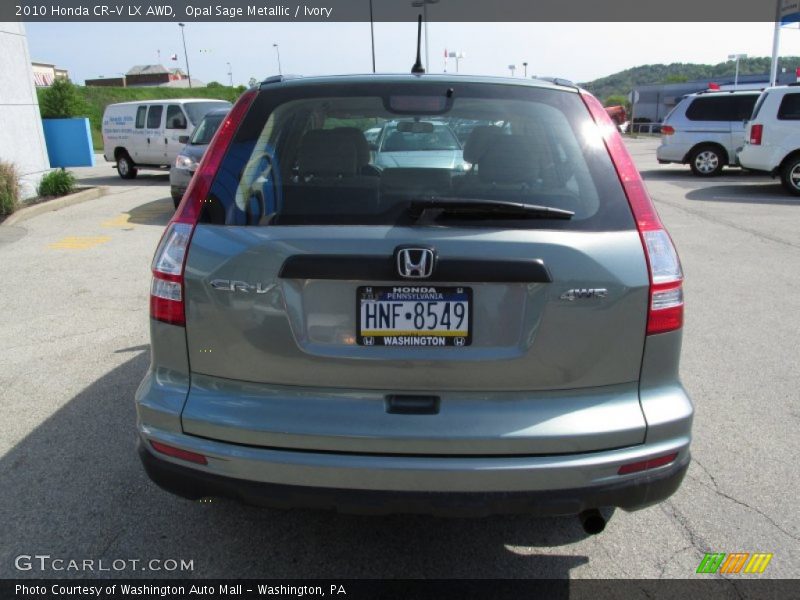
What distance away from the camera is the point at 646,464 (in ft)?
7.14

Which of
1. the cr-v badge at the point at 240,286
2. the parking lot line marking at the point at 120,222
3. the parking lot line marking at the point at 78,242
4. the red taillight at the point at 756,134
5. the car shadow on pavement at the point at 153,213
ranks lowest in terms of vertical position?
the car shadow on pavement at the point at 153,213

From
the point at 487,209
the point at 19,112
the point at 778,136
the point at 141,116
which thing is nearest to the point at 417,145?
the point at 487,209

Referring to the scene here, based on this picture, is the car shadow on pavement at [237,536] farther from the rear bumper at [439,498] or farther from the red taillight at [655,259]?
the red taillight at [655,259]

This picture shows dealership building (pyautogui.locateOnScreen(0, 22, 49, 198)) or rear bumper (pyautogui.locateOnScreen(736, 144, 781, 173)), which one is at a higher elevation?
dealership building (pyautogui.locateOnScreen(0, 22, 49, 198))

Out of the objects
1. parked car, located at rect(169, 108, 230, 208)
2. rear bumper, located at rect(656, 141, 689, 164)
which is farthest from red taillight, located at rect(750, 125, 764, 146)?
parked car, located at rect(169, 108, 230, 208)

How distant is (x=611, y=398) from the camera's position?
2184mm

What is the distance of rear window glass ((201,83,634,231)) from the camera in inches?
87.8

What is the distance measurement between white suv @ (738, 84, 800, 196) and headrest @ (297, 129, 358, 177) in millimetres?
12979

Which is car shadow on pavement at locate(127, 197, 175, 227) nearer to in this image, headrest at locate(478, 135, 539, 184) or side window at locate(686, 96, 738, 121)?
headrest at locate(478, 135, 539, 184)

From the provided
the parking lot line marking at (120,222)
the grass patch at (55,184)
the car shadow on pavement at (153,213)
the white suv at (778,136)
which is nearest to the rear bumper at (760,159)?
the white suv at (778,136)

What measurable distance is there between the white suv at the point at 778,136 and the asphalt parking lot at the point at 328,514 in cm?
812

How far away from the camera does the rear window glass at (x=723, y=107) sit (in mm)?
16156
